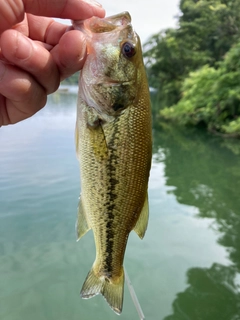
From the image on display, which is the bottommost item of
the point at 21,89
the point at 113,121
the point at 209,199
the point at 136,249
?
the point at 209,199

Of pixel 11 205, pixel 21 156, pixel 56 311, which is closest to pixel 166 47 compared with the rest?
pixel 21 156

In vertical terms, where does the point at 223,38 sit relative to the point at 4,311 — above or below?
above

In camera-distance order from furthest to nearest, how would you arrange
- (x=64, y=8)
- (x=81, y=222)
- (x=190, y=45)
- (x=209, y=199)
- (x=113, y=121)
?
1. (x=190, y=45)
2. (x=209, y=199)
3. (x=81, y=222)
4. (x=113, y=121)
5. (x=64, y=8)

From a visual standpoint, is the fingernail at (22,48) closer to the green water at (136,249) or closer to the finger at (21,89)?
the finger at (21,89)

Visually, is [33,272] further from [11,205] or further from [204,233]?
[204,233]

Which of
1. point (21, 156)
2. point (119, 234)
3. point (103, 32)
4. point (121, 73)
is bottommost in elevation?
point (21, 156)

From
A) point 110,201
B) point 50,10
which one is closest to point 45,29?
point 50,10

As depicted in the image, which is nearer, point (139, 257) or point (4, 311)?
point (4, 311)

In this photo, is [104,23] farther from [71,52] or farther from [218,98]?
[218,98]
